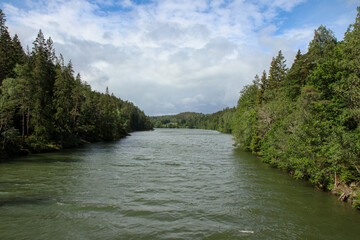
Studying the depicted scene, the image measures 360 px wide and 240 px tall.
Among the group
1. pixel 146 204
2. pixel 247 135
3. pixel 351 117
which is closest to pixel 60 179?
pixel 146 204

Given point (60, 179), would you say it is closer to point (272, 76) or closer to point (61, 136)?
point (61, 136)

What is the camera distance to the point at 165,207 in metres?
15.9

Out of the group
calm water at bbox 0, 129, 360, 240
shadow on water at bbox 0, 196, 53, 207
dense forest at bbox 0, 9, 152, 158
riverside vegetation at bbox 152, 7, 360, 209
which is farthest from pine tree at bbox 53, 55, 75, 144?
riverside vegetation at bbox 152, 7, 360, 209

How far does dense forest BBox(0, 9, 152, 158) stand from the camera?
1442 inches

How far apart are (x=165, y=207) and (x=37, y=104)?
123ft

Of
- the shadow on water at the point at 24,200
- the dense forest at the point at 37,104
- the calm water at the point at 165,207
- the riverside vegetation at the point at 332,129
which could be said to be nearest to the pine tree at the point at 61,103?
the dense forest at the point at 37,104

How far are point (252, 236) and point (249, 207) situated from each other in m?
4.37

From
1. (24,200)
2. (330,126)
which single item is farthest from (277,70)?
(24,200)

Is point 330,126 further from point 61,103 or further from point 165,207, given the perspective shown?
point 61,103

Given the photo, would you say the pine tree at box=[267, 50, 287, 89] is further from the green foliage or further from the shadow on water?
the shadow on water

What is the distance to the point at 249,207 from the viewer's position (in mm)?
16516

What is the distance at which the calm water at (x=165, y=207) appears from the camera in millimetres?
12516

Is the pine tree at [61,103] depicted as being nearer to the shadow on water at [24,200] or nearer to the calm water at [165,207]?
the calm water at [165,207]

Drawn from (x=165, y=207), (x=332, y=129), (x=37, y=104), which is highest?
(x=37, y=104)
